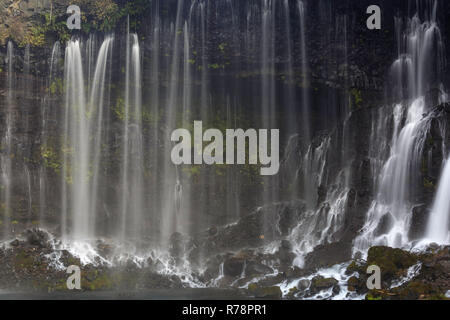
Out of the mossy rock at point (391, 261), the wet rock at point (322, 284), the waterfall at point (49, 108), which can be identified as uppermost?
the waterfall at point (49, 108)

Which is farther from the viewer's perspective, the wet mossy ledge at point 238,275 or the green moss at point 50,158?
the green moss at point 50,158

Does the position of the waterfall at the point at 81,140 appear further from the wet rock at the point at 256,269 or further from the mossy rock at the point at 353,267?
the mossy rock at the point at 353,267

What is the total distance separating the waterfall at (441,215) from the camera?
1834 cm

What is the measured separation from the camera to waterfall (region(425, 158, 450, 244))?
18.3 metres

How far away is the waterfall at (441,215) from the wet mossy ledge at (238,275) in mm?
878

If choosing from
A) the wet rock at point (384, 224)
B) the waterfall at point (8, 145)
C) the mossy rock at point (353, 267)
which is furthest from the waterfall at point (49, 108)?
the wet rock at point (384, 224)

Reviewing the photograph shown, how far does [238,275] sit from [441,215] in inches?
302

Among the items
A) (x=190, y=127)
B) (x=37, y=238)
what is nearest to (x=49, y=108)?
(x=37, y=238)

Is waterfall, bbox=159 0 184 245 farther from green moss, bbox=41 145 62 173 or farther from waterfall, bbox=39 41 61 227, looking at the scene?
waterfall, bbox=39 41 61 227

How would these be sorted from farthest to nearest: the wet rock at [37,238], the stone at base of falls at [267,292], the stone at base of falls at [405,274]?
the wet rock at [37,238] → the stone at base of falls at [267,292] → the stone at base of falls at [405,274]

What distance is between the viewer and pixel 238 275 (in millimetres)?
21141

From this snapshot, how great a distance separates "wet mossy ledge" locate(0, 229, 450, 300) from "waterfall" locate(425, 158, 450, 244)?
0.88 metres

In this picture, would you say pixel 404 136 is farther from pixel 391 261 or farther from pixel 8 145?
pixel 8 145

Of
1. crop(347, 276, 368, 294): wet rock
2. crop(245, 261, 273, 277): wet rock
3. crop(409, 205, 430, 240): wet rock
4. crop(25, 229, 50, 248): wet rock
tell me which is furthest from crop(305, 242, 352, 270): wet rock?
crop(25, 229, 50, 248): wet rock
